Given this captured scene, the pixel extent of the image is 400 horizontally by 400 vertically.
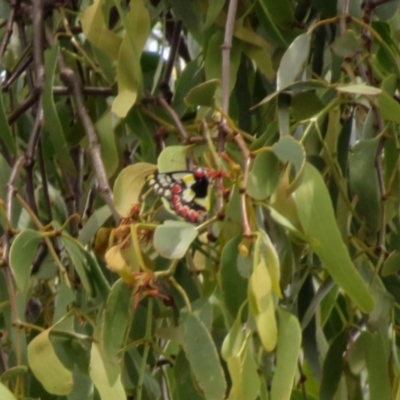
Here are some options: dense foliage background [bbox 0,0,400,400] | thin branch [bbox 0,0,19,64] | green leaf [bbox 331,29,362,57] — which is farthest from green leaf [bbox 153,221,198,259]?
thin branch [bbox 0,0,19,64]

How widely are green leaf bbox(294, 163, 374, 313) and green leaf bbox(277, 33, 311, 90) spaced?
0.10 metres

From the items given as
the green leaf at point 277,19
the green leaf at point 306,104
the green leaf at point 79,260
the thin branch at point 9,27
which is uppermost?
the thin branch at point 9,27

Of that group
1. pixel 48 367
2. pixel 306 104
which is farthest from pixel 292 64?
pixel 48 367

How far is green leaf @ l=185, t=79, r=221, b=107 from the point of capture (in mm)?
480

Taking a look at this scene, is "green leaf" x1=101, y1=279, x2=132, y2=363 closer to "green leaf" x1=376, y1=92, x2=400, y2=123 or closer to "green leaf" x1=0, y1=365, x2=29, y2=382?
"green leaf" x1=0, y1=365, x2=29, y2=382

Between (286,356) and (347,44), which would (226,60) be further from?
(286,356)

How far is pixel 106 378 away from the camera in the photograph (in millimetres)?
430

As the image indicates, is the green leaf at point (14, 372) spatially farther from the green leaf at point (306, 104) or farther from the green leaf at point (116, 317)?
the green leaf at point (306, 104)

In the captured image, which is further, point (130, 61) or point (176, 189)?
point (130, 61)

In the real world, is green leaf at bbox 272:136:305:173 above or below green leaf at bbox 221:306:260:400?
above

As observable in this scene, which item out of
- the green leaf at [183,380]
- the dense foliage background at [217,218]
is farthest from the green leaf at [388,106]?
the green leaf at [183,380]

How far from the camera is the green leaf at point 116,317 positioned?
43cm

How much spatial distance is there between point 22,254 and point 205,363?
0.42 feet

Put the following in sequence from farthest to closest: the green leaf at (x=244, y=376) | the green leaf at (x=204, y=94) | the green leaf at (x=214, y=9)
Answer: the green leaf at (x=214, y=9)
the green leaf at (x=204, y=94)
the green leaf at (x=244, y=376)
